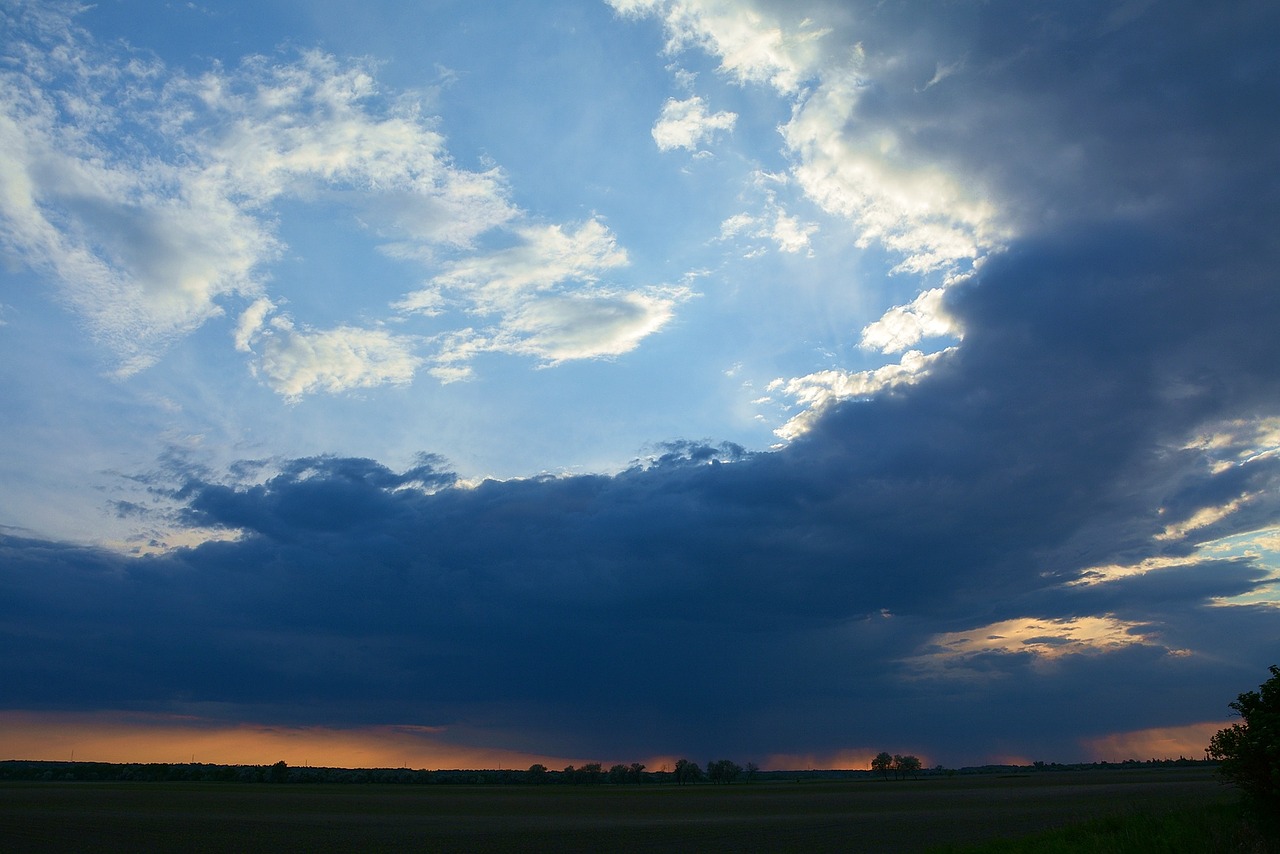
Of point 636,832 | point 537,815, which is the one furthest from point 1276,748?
point 537,815

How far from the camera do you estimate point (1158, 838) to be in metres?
21.7

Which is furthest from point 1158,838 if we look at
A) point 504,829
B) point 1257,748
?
point 504,829

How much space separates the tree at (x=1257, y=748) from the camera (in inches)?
829

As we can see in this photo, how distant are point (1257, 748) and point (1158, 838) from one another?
3.73m

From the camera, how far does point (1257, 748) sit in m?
21.6

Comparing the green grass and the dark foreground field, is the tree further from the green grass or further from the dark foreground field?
the dark foreground field

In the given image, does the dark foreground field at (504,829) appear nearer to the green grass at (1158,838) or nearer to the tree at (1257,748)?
the green grass at (1158,838)

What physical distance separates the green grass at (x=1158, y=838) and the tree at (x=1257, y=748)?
38.5 inches

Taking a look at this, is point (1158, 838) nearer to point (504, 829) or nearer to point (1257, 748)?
point (1257, 748)

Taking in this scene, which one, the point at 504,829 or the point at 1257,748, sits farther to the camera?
the point at 504,829

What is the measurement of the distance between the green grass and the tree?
0.98m

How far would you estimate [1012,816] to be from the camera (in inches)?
2211

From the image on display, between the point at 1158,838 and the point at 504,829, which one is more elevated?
the point at 1158,838

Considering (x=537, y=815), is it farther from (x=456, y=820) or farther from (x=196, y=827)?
(x=196, y=827)
